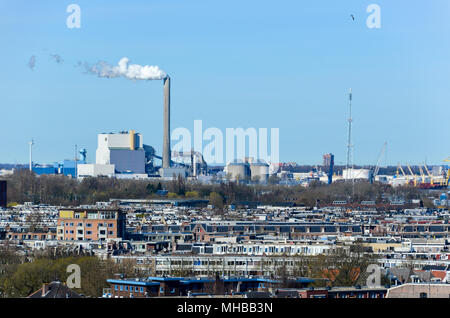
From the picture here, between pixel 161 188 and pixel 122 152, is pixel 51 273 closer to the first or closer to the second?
pixel 161 188

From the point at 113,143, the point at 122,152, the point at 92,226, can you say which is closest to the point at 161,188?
the point at 113,143

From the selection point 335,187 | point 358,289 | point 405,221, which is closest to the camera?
point 358,289

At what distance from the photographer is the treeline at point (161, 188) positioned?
79875mm

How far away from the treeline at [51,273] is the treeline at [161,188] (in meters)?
45.0

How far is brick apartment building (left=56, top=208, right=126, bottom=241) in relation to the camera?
39.2m

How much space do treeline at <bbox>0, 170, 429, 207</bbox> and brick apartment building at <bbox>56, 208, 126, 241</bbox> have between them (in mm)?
31911

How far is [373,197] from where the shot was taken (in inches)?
3570

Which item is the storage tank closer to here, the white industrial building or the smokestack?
the white industrial building

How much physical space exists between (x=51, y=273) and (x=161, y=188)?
222 feet

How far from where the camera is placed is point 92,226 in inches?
1550

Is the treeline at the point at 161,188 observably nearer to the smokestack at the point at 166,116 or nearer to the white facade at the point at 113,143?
the smokestack at the point at 166,116
